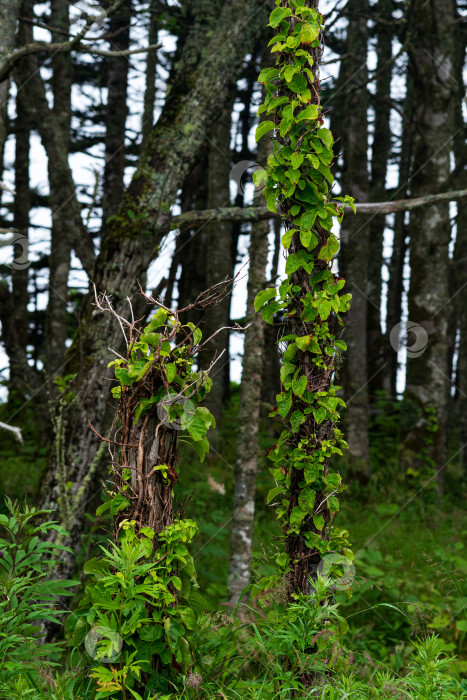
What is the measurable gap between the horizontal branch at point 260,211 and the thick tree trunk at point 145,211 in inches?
8.2

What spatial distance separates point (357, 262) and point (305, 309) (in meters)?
7.97

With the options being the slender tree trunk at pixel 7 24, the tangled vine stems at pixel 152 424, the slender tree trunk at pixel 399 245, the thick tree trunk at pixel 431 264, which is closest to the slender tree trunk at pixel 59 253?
the slender tree trunk at pixel 7 24

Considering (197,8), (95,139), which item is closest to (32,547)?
(197,8)

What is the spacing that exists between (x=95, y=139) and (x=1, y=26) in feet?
38.1

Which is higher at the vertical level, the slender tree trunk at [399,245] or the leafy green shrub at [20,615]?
the slender tree trunk at [399,245]

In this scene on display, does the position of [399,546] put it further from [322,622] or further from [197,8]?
[197,8]

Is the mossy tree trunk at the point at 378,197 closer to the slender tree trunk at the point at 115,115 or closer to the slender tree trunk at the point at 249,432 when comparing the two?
the slender tree trunk at the point at 115,115

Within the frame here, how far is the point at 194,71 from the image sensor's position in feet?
17.9

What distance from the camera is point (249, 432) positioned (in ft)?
19.0

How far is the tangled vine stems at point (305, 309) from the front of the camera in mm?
2982

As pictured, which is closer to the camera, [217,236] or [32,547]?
[32,547]

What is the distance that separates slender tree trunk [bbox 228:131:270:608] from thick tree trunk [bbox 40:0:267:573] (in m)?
0.97

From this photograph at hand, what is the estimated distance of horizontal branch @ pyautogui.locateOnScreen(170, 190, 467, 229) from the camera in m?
4.87

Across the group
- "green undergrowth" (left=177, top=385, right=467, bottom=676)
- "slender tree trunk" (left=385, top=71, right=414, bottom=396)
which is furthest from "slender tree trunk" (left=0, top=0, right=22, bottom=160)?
"slender tree trunk" (left=385, top=71, right=414, bottom=396)
